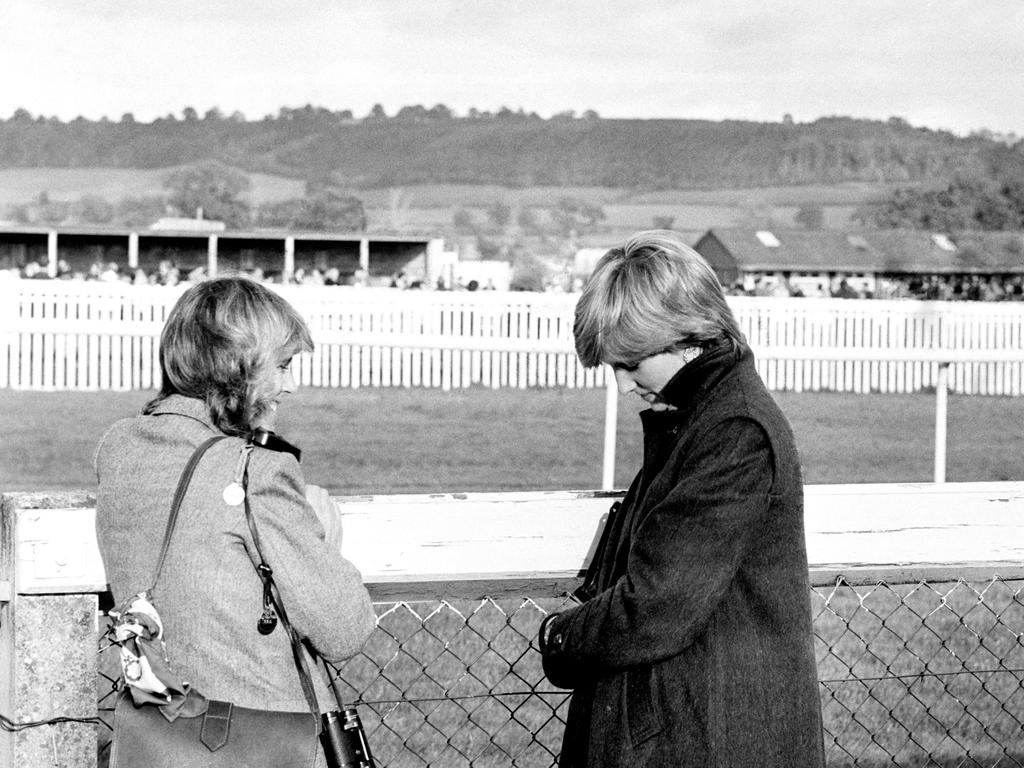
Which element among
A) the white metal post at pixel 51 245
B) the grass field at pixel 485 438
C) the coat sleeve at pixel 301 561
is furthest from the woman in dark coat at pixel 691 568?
the white metal post at pixel 51 245

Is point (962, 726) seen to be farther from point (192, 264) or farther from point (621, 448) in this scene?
point (192, 264)

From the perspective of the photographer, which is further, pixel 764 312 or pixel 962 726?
pixel 764 312

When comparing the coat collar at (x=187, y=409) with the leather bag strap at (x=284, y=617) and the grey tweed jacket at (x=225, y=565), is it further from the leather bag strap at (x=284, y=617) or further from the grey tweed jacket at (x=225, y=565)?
the leather bag strap at (x=284, y=617)

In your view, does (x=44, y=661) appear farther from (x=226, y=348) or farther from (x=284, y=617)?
(x=226, y=348)

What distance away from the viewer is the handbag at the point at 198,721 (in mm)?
2037

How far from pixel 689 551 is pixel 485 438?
38.2ft

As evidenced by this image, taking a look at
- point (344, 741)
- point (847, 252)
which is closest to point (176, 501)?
point (344, 741)

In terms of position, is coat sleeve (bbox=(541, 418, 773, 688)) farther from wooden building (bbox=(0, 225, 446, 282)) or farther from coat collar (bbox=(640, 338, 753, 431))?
wooden building (bbox=(0, 225, 446, 282))

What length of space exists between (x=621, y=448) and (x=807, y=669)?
36.2 feet

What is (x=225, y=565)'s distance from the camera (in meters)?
2.05

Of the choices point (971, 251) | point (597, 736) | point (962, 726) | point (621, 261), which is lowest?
point (962, 726)

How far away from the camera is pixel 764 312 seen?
2036 cm

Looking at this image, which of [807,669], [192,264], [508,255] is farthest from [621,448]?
[508,255]

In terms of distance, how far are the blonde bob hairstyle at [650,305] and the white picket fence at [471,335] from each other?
9063 mm
